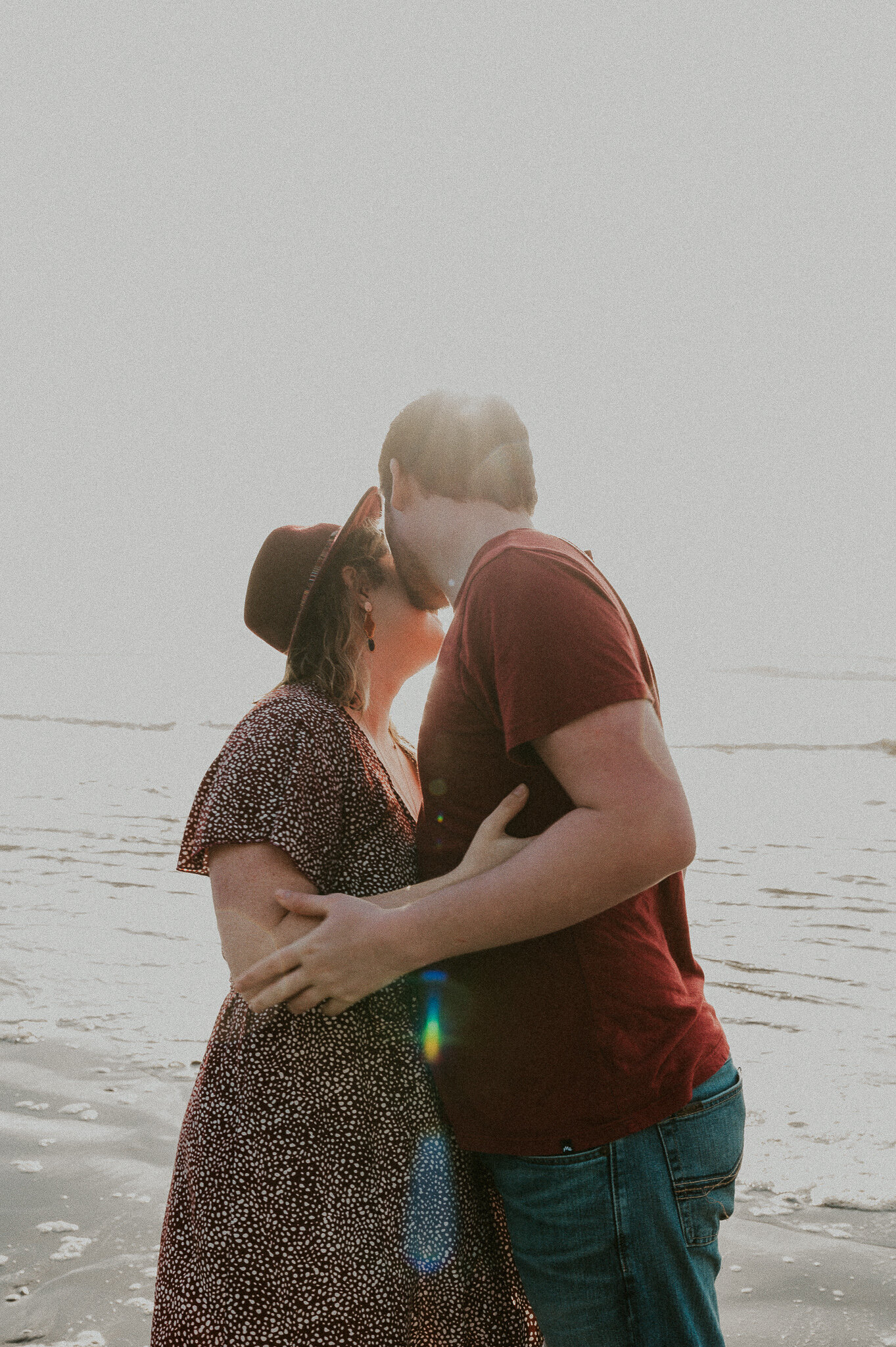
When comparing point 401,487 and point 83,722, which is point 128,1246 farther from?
point 83,722

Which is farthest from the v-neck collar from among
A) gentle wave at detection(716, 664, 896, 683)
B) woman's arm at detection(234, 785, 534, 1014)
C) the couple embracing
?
gentle wave at detection(716, 664, 896, 683)

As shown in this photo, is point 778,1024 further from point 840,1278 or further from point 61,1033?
point 61,1033

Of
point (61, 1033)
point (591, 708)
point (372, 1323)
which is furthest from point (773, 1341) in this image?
point (61, 1033)

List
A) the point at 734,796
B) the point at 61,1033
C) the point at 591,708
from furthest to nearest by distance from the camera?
the point at 734,796 < the point at 61,1033 < the point at 591,708

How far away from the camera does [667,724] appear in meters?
18.9

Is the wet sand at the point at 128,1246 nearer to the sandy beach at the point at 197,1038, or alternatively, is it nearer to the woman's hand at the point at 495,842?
the sandy beach at the point at 197,1038

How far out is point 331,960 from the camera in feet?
5.48

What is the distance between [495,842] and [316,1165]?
682 millimetres

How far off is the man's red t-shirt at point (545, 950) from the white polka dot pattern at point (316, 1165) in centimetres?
17

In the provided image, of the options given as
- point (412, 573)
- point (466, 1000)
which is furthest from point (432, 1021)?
point (412, 573)

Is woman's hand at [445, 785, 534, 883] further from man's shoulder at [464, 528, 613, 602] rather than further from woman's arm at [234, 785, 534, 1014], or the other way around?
man's shoulder at [464, 528, 613, 602]

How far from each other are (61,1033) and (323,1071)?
333cm

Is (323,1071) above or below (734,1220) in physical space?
above

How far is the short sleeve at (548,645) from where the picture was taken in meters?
1.45
